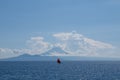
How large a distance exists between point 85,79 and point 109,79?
871 centimetres

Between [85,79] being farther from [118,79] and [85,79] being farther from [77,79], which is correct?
[118,79]

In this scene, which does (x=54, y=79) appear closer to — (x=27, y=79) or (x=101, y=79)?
(x=27, y=79)

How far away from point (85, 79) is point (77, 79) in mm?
3853

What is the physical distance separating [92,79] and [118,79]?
30.7 feet

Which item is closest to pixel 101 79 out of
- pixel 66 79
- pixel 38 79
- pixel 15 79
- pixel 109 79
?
pixel 109 79

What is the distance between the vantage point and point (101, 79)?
115 metres

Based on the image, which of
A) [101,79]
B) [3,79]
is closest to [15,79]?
[3,79]

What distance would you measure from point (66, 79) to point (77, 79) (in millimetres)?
4124

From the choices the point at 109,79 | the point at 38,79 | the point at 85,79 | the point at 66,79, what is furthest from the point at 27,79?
the point at 109,79

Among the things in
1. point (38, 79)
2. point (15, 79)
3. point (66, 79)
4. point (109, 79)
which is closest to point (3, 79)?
point (15, 79)

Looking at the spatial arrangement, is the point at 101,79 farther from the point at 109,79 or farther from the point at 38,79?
the point at 38,79

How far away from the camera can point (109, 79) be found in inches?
4508

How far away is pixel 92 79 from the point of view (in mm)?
114875

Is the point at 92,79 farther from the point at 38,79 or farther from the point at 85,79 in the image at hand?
the point at 38,79
